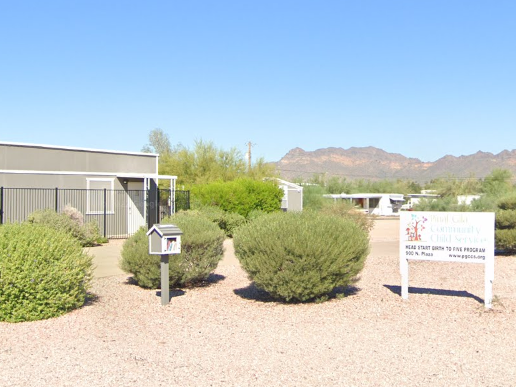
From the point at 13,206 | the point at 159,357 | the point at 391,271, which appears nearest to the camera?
the point at 159,357

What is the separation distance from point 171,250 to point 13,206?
556 inches

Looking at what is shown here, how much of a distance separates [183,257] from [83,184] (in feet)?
46.5

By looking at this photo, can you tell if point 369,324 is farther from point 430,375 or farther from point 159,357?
point 159,357

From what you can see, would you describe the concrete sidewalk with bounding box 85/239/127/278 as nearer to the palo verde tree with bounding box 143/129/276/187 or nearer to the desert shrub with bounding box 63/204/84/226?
the desert shrub with bounding box 63/204/84/226

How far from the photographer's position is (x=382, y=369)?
5.62m

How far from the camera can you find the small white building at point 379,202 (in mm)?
60562

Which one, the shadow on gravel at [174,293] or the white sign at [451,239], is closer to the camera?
the white sign at [451,239]

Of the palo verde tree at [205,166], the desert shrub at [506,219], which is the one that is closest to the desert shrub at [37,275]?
the desert shrub at [506,219]

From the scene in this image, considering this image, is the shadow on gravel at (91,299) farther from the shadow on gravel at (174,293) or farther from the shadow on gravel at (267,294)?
the shadow on gravel at (267,294)

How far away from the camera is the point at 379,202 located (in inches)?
2448

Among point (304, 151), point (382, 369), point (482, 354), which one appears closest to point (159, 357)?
point (382, 369)

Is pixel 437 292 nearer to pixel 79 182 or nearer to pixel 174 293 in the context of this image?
pixel 174 293

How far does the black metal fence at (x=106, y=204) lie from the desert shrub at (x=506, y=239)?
1216 cm

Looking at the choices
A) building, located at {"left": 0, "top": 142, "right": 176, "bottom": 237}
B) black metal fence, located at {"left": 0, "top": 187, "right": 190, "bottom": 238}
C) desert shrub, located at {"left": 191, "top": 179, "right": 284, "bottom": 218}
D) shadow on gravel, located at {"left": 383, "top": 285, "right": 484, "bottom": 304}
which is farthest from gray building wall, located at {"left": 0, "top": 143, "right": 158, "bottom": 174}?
shadow on gravel, located at {"left": 383, "top": 285, "right": 484, "bottom": 304}
